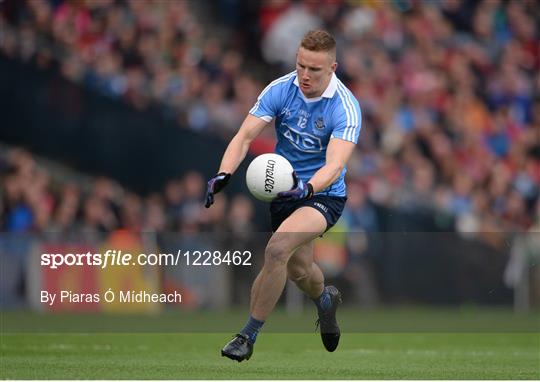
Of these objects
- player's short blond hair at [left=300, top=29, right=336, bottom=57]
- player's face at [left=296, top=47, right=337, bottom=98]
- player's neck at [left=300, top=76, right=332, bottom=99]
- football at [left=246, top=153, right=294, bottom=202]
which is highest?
player's short blond hair at [left=300, top=29, right=336, bottom=57]

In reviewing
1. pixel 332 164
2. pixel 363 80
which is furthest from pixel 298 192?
pixel 363 80

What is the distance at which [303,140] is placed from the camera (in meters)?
11.0

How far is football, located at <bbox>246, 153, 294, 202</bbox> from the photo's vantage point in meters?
10.2

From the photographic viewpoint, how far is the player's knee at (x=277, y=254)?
34.1 feet

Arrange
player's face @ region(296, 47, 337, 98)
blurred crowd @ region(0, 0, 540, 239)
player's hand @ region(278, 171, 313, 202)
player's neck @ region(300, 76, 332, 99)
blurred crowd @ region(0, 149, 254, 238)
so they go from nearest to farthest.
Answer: player's hand @ region(278, 171, 313, 202) → player's face @ region(296, 47, 337, 98) → player's neck @ region(300, 76, 332, 99) → blurred crowd @ region(0, 149, 254, 238) → blurred crowd @ region(0, 0, 540, 239)

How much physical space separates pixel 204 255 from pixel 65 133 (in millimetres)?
3302

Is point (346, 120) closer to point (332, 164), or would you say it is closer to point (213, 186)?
point (332, 164)

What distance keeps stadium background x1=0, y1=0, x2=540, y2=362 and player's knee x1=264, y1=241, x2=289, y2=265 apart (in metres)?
5.73

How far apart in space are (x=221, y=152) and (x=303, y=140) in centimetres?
880

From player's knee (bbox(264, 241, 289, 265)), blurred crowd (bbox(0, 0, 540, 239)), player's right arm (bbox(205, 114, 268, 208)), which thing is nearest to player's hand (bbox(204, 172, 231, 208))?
player's right arm (bbox(205, 114, 268, 208))

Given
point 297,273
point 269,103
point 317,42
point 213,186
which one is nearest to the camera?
point 213,186

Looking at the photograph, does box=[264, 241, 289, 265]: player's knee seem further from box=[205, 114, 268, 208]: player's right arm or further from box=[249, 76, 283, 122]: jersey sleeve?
box=[249, 76, 283, 122]: jersey sleeve


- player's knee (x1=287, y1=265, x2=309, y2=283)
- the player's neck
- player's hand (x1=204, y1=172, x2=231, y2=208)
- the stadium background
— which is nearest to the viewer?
player's hand (x1=204, y1=172, x2=231, y2=208)

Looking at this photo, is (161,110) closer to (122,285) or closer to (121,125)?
(121,125)
